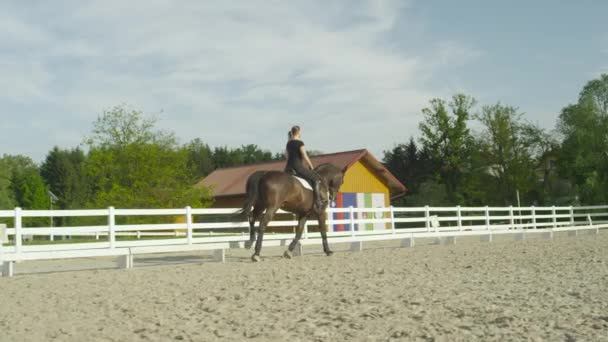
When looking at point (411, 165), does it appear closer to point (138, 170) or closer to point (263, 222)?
point (138, 170)

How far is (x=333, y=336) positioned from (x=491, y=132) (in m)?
49.4

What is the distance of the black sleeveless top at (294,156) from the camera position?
12.4m

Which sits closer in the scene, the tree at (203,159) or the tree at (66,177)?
the tree at (66,177)

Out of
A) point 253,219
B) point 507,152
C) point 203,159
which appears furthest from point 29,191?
point 253,219

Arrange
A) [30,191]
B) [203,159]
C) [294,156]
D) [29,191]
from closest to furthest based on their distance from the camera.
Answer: [294,156] < [29,191] < [30,191] < [203,159]

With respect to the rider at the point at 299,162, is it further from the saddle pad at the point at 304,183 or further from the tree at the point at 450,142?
the tree at the point at 450,142

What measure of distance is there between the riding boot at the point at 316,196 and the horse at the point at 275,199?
0.06 meters

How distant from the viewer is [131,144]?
33.0m

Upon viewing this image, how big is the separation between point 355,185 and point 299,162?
23604 mm

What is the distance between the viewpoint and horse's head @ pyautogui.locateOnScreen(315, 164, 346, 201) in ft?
43.4

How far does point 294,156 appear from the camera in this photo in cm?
1250

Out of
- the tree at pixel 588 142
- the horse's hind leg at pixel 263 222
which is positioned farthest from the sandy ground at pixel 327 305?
the tree at pixel 588 142

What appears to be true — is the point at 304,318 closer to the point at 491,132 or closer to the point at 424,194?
the point at 424,194

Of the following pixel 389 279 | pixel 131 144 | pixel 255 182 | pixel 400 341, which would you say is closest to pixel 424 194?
pixel 131 144
